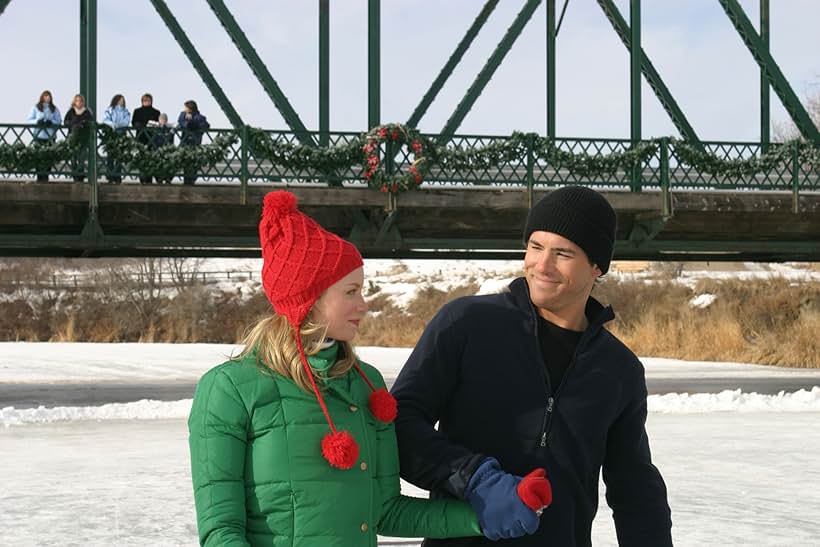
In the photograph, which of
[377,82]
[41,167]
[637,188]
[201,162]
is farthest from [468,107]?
[41,167]

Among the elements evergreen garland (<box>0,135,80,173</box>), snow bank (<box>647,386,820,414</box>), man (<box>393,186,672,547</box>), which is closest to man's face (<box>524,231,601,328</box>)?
man (<box>393,186,672,547</box>)

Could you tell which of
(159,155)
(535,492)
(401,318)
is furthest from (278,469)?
(401,318)

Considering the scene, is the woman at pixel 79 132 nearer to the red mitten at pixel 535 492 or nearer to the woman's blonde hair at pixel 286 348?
the woman's blonde hair at pixel 286 348

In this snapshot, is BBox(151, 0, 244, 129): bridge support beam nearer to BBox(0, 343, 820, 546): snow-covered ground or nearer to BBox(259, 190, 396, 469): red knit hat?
BBox(0, 343, 820, 546): snow-covered ground

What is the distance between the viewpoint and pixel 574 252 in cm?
357

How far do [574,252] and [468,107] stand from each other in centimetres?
1772

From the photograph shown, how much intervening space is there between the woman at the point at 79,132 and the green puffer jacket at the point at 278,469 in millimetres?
15705

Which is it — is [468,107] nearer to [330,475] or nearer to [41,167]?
[41,167]

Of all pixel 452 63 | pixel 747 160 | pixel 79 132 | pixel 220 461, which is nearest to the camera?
pixel 220 461

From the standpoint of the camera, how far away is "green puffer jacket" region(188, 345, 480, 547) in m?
3.10

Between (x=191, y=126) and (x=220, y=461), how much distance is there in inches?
657

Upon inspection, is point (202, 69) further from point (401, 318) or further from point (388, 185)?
point (401, 318)

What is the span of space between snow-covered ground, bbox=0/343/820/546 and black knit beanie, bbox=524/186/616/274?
1058 millimetres

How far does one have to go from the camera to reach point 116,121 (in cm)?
1894
